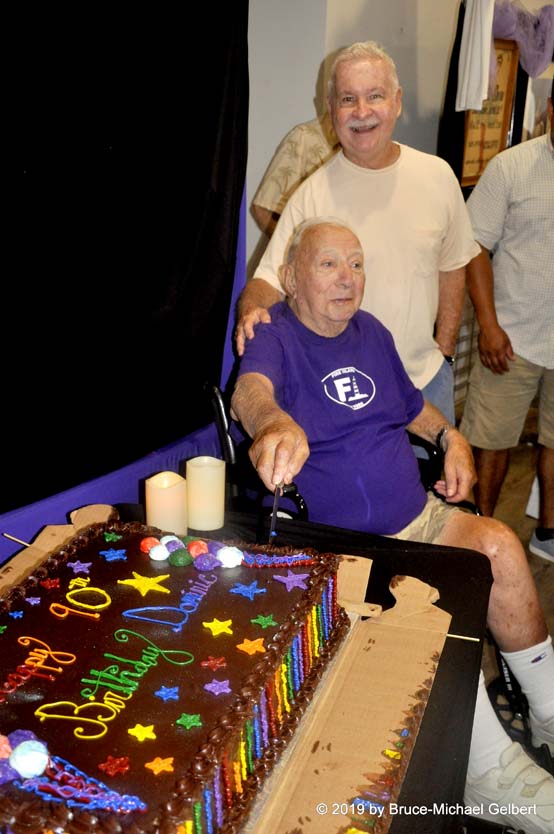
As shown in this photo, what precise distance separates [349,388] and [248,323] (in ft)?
0.94

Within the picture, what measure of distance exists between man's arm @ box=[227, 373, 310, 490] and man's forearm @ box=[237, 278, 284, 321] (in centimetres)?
37

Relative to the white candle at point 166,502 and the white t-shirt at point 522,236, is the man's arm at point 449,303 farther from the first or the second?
A: the white candle at point 166,502

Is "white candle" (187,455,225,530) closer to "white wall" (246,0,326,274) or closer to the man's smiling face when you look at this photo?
the man's smiling face

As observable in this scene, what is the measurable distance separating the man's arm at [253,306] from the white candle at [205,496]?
316 millimetres

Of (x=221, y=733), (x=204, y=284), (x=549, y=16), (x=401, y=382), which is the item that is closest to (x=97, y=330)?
(x=204, y=284)

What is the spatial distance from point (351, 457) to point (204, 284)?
66 centimetres

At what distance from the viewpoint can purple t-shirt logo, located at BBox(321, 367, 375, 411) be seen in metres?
1.82

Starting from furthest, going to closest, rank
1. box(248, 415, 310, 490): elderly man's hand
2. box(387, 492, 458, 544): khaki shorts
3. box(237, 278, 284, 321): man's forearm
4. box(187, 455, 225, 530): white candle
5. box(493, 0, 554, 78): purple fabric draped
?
box(493, 0, 554, 78): purple fabric draped < box(237, 278, 284, 321): man's forearm < box(387, 492, 458, 544): khaki shorts < box(187, 455, 225, 530): white candle < box(248, 415, 310, 490): elderly man's hand

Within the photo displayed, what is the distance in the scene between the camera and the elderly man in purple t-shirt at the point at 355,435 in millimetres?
1746

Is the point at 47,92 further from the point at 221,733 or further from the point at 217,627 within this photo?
the point at 221,733

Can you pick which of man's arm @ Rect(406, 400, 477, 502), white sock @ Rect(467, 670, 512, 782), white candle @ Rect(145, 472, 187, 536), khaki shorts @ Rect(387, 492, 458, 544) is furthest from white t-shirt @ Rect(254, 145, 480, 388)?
white sock @ Rect(467, 670, 512, 782)

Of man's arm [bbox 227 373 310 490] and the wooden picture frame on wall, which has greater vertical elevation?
the wooden picture frame on wall

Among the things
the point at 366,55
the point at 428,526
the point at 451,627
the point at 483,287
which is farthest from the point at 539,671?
the point at 366,55

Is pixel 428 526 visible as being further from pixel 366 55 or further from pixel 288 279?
pixel 366 55
